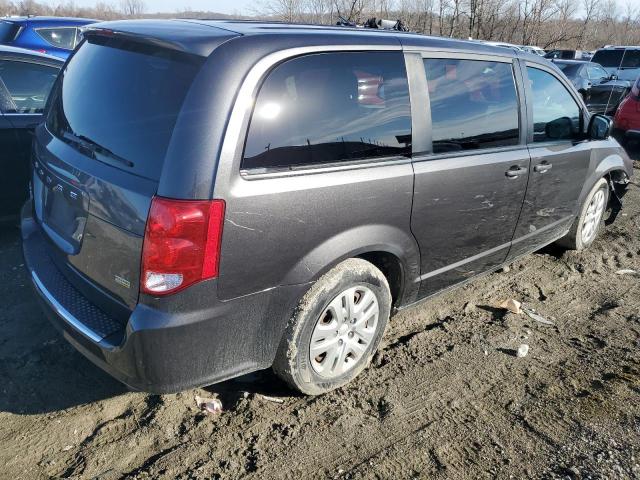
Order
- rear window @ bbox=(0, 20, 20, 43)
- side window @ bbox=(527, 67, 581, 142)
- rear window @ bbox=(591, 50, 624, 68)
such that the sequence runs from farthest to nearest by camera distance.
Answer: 1. rear window @ bbox=(591, 50, 624, 68)
2. rear window @ bbox=(0, 20, 20, 43)
3. side window @ bbox=(527, 67, 581, 142)

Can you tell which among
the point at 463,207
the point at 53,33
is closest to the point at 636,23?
the point at 53,33

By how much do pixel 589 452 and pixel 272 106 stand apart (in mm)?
2252

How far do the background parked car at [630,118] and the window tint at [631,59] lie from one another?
364 inches

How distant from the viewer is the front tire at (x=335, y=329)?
8.86 ft

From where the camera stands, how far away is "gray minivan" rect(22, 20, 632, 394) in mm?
2256

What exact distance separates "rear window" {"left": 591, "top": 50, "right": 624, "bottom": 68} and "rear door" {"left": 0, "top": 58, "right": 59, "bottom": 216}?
17992 millimetres

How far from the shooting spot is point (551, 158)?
403 centimetres

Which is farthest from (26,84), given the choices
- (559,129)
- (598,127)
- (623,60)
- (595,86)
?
(623,60)

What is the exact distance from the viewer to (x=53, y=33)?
9.84 m

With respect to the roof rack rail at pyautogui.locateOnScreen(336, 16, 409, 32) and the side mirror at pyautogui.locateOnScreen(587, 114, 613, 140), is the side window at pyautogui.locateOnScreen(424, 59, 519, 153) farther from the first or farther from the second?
the side mirror at pyautogui.locateOnScreen(587, 114, 613, 140)

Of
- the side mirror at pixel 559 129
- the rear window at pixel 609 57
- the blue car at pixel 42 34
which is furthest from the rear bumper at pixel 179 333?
the rear window at pixel 609 57

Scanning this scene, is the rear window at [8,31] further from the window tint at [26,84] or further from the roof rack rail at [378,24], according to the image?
the roof rack rail at [378,24]

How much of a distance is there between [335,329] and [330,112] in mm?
1143

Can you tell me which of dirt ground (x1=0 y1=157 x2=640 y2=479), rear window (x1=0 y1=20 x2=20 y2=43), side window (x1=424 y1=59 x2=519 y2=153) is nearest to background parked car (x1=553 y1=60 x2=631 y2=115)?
side window (x1=424 y1=59 x2=519 y2=153)
